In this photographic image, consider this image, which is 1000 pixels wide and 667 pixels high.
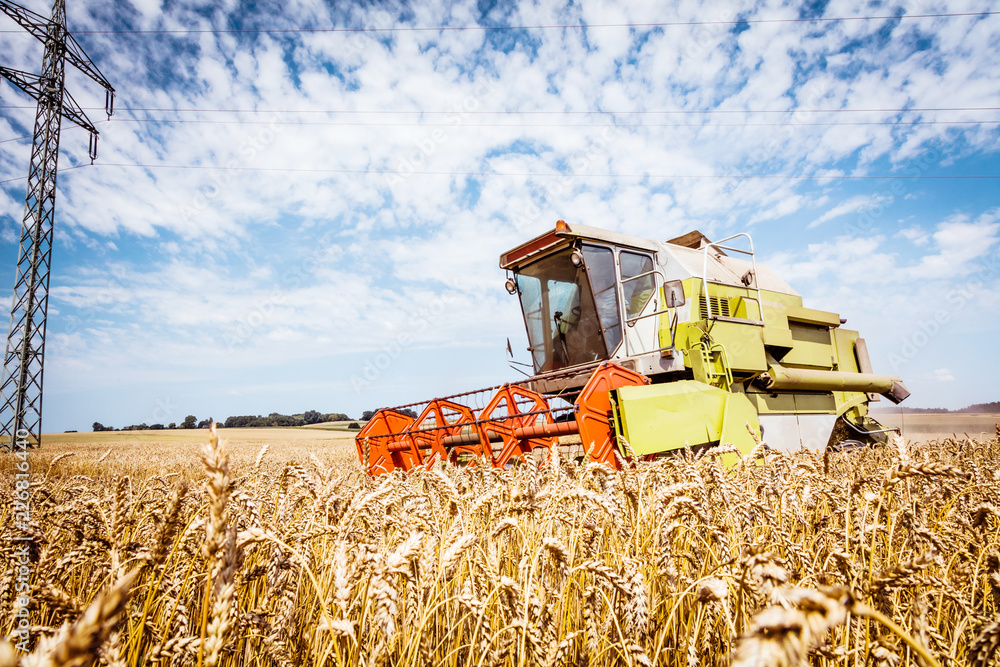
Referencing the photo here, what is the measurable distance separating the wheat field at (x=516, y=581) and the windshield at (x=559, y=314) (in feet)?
14.6

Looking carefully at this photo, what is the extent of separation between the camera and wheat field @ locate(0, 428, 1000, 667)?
76 centimetres

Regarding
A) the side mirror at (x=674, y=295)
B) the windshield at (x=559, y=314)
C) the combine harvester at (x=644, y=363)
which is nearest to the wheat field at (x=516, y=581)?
the combine harvester at (x=644, y=363)

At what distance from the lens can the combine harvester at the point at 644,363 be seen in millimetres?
5234

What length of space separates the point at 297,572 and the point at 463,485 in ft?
4.68

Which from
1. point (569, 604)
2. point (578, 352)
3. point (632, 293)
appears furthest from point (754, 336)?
point (569, 604)

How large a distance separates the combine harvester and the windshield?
2cm

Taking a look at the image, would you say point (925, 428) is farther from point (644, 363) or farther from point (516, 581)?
point (516, 581)

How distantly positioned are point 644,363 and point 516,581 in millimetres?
5033

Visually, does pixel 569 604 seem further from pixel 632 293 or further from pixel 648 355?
pixel 632 293

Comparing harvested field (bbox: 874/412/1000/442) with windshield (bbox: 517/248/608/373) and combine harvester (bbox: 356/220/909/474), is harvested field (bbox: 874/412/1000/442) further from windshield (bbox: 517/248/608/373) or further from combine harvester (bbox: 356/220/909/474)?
windshield (bbox: 517/248/608/373)

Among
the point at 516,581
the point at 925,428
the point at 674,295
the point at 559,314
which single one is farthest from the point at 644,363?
the point at 925,428

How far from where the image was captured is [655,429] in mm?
4676

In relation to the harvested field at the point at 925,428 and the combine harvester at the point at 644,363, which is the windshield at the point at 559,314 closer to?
the combine harvester at the point at 644,363

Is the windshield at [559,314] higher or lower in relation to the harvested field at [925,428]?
higher
